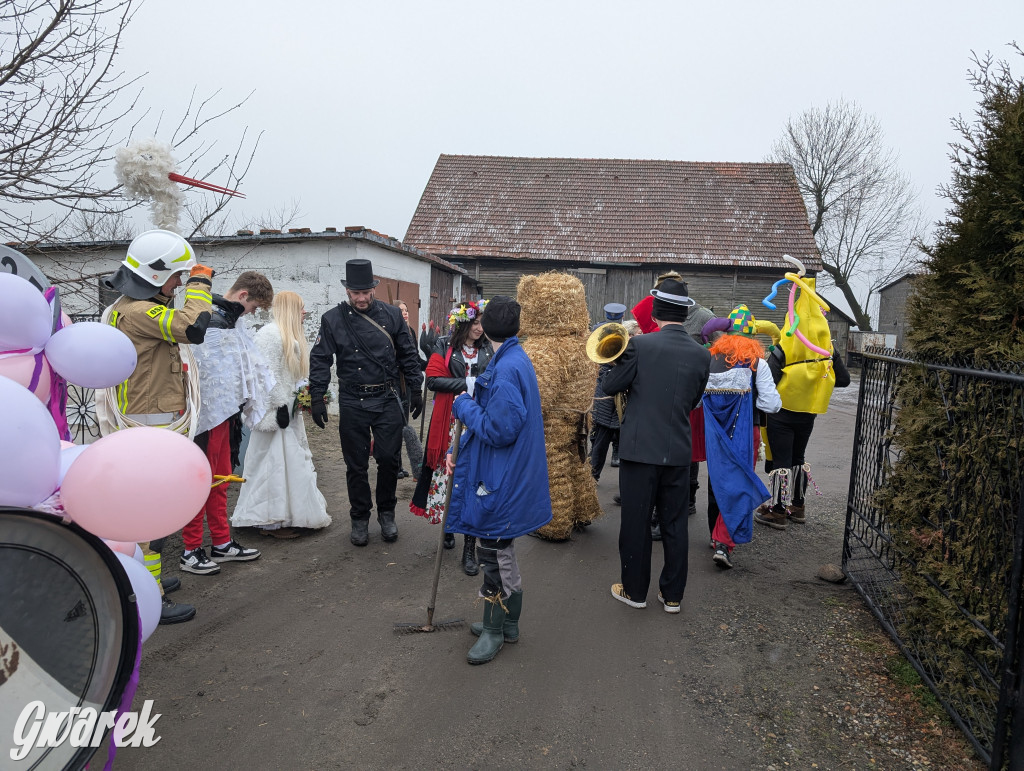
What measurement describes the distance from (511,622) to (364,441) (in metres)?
2.22

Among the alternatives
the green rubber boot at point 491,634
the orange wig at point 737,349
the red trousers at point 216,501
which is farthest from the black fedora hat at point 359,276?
the orange wig at point 737,349

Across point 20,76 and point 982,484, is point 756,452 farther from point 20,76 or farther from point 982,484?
point 20,76

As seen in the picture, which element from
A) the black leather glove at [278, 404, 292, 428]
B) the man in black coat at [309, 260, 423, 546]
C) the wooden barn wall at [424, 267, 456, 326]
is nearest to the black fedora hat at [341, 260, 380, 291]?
the man in black coat at [309, 260, 423, 546]

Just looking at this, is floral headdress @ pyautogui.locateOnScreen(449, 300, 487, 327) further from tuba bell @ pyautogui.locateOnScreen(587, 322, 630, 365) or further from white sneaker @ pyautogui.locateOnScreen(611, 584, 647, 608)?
white sneaker @ pyautogui.locateOnScreen(611, 584, 647, 608)

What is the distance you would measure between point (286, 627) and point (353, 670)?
27.4 inches

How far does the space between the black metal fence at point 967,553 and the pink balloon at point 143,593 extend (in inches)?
127

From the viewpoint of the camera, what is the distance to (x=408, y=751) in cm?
271

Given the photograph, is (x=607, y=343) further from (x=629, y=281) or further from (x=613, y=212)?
(x=613, y=212)

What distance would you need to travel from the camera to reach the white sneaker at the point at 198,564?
4.54m

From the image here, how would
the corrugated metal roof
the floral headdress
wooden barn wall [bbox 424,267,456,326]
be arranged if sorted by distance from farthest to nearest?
the corrugated metal roof
wooden barn wall [bbox 424,267,456,326]
the floral headdress

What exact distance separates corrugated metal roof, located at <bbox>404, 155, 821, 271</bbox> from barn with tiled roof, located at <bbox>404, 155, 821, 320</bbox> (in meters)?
0.04

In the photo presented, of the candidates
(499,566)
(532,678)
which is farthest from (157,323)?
(532,678)

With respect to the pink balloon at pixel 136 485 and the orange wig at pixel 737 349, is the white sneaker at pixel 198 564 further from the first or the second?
the orange wig at pixel 737 349

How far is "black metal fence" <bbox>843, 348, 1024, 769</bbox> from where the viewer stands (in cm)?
249
